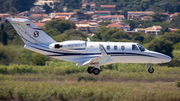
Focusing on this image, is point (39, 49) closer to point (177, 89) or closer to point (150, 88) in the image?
point (150, 88)

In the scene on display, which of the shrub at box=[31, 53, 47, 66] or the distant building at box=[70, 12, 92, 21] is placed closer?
the shrub at box=[31, 53, 47, 66]

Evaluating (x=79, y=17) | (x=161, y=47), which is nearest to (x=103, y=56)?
(x=161, y=47)

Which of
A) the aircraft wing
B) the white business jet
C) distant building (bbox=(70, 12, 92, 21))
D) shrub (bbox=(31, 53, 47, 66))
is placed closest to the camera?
the aircraft wing

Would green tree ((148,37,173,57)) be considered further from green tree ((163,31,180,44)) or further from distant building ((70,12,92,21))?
distant building ((70,12,92,21))

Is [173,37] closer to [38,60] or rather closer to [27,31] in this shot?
[38,60]

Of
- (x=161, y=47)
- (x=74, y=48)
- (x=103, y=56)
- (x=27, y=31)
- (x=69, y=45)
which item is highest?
(x=27, y=31)

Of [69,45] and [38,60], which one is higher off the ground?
[69,45]

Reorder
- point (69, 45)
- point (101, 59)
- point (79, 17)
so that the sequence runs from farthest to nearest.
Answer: point (79, 17) < point (69, 45) < point (101, 59)

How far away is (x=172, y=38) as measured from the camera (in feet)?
281

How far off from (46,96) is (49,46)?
595cm

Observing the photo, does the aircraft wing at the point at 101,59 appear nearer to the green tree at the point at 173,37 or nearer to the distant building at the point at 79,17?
the green tree at the point at 173,37

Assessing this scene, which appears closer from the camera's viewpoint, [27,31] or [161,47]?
[27,31]

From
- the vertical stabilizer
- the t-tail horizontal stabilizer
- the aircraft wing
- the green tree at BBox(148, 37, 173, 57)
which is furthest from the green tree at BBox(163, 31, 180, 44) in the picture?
the vertical stabilizer

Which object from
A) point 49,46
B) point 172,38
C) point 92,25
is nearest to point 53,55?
point 49,46
